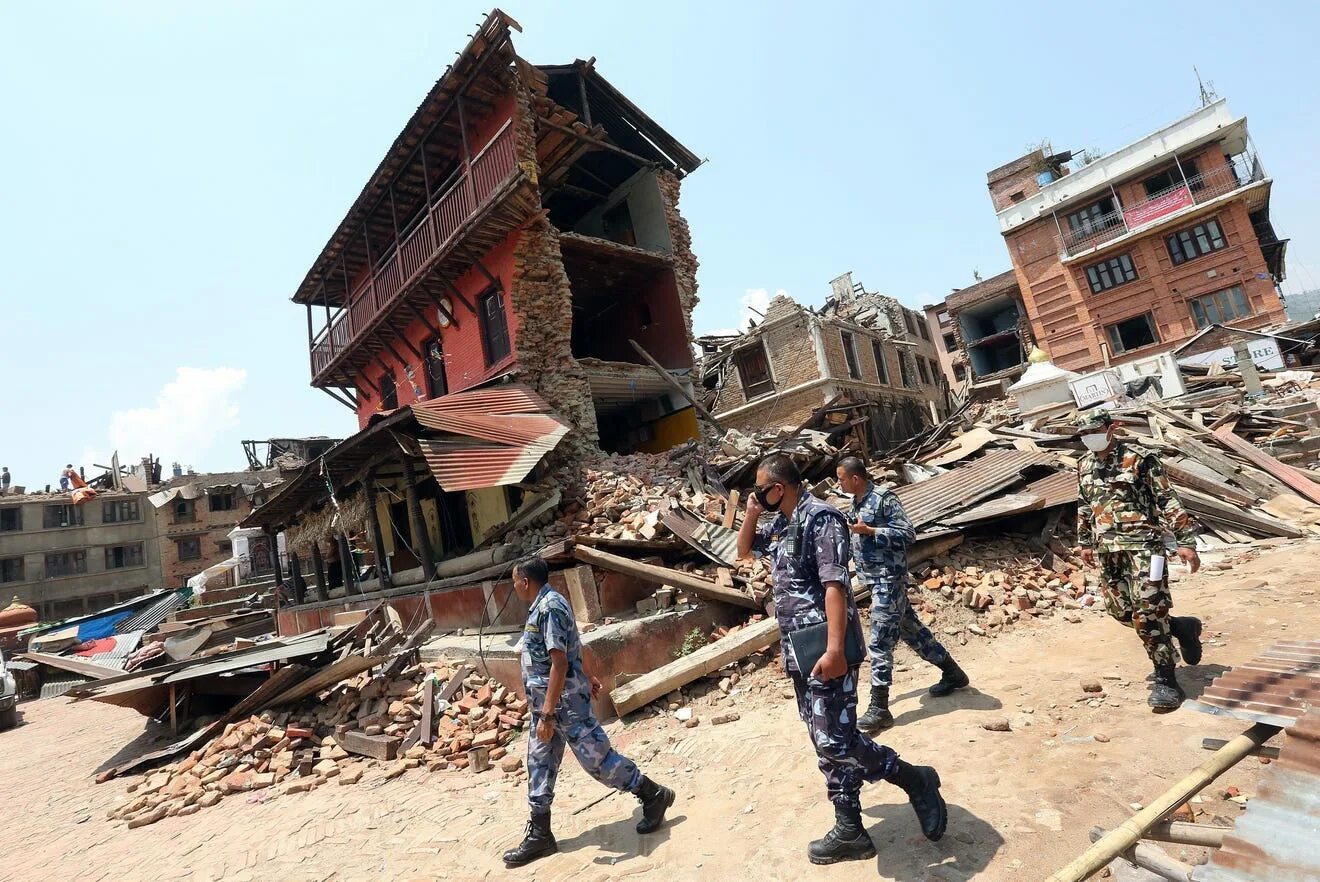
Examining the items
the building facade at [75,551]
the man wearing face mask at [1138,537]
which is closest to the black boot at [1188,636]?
the man wearing face mask at [1138,537]

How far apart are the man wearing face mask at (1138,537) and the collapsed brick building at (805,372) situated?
667 inches

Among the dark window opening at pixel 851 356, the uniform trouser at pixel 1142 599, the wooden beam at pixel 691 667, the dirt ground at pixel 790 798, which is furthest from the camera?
the dark window opening at pixel 851 356

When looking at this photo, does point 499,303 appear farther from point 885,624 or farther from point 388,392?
point 885,624

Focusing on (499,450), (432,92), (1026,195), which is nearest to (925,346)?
(1026,195)

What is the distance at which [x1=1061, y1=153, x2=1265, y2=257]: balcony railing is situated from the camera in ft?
80.1

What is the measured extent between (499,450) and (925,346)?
116 ft

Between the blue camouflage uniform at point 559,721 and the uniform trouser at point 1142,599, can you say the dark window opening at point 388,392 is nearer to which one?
the blue camouflage uniform at point 559,721

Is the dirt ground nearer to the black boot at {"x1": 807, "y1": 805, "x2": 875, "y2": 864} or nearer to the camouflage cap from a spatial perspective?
the black boot at {"x1": 807, "y1": 805, "x2": 875, "y2": 864}

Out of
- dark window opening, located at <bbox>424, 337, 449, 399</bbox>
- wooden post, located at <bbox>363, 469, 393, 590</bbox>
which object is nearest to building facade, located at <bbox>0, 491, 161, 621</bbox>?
dark window opening, located at <bbox>424, 337, 449, 399</bbox>

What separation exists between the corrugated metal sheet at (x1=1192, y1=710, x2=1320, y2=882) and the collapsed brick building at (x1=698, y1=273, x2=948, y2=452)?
63.3 feet

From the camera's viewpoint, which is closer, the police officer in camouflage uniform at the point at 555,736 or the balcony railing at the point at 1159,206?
the police officer in camouflage uniform at the point at 555,736

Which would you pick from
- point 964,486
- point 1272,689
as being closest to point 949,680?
point 1272,689

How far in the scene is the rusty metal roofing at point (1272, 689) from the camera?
6.62 feet

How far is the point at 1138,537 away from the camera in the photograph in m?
3.78
